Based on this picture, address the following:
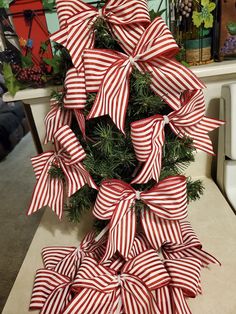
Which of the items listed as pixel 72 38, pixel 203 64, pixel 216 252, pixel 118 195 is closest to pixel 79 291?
pixel 118 195

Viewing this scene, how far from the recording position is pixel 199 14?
2.06 feet

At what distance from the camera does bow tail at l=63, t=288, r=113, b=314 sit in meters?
0.49

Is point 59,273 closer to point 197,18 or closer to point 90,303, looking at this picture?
point 90,303

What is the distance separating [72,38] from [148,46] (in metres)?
0.13

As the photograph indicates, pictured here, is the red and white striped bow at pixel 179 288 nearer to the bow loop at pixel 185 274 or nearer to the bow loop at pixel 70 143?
the bow loop at pixel 185 274

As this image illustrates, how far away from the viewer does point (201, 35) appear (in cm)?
66

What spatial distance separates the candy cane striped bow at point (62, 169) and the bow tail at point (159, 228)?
139 mm

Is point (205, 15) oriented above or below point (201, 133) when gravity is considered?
above

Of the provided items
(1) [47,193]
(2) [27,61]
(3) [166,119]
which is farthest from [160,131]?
(2) [27,61]

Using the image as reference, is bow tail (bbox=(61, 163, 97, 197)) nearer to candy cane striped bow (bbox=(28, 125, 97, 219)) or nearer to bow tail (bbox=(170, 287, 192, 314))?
candy cane striped bow (bbox=(28, 125, 97, 219))

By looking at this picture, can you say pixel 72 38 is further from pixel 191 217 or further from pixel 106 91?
pixel 191 217

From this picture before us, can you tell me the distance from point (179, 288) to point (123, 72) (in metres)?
0.44

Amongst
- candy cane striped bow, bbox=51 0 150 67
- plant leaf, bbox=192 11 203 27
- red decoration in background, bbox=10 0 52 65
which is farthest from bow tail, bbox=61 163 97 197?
plant leaf, bbox=192 11 203 27

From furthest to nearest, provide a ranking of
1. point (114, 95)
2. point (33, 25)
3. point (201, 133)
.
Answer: point (33, 25) → point (201, 133) → point (114, 95)
